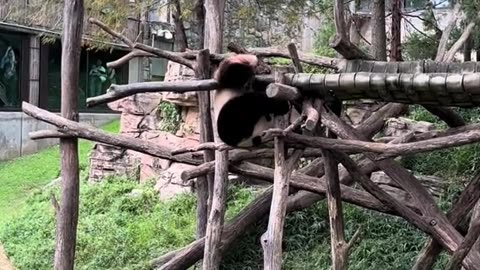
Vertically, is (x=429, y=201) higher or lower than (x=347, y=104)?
lower

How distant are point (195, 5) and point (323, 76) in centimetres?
472

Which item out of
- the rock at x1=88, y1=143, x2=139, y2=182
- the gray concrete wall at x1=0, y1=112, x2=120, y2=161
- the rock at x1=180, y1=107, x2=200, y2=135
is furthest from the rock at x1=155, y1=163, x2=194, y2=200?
the gray concrete wall at x1=0, y1=112, x2=120, y2=161

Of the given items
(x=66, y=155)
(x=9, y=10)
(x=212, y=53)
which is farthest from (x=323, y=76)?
(x=9, y=10)

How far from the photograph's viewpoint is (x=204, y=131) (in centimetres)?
525

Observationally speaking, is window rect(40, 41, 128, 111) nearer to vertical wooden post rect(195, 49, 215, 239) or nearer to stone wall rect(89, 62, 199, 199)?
stone wall rect(89, 62, 199, 199)

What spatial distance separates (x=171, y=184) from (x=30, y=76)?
24.9 feet

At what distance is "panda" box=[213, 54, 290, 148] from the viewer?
3.77m

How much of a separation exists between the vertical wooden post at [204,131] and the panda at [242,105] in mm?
714

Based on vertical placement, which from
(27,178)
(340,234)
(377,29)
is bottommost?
(27,178)

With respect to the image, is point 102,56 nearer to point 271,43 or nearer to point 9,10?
point 9,10

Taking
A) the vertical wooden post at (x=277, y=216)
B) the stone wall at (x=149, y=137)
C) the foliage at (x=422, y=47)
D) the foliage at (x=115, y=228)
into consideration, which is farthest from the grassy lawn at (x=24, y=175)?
the vertical wooden post at (x=277, y=216)

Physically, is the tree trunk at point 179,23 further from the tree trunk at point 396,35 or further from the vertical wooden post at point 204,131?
the vertical wooden post at point 204,131

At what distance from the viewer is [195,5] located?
794 cm

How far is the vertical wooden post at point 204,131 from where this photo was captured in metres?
4.78
